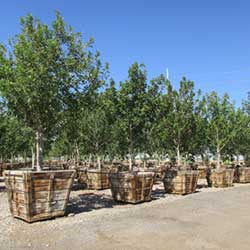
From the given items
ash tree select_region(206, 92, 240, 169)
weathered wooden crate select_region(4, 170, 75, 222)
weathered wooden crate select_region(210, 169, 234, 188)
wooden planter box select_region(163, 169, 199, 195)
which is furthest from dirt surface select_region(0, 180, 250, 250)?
ash tree select_region(206, 92, 240, 169)

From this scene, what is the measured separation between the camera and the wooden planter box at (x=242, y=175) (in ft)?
62.2

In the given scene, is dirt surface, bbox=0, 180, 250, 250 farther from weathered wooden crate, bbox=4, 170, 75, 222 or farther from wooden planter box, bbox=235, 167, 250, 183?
wooden planter box, bbox=235, 167, 250, 183

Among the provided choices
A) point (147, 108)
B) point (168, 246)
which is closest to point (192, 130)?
point (147, 108)

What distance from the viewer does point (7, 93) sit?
8.23 metres

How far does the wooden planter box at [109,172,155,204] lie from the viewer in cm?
1042

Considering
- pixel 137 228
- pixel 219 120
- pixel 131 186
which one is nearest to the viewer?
pixel 137 228

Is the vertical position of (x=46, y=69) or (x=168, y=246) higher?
(x=46, y=69)

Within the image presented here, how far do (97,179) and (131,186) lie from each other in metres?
4.51

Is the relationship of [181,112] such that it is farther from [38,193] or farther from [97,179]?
[38,193]

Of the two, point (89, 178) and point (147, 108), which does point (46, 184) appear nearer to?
point (147, 108)

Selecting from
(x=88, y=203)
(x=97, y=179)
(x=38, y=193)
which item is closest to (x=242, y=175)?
(x=97, y=179)

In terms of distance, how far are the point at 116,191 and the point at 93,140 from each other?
1034 cm

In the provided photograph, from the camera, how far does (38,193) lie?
7559 mm

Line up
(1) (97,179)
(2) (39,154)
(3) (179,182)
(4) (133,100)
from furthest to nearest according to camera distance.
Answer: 1. (1) (97,179)
2. (3) (179,182)
3. (4) (133,100)
4. (2) (39,154)
